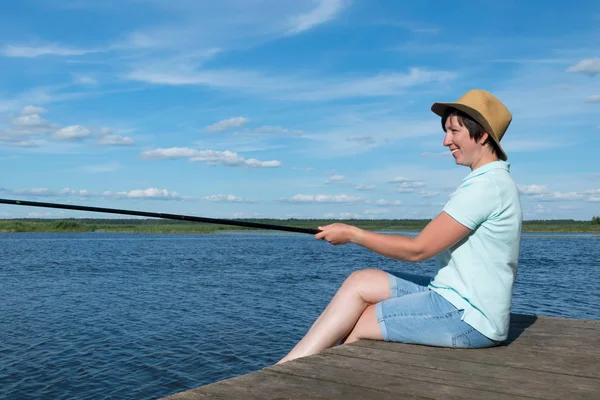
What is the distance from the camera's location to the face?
3426 millimetres

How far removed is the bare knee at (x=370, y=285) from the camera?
3.57m

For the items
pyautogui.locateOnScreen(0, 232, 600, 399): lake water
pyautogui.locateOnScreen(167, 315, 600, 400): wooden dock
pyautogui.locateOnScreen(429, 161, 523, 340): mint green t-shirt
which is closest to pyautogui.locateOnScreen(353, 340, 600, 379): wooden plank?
pyautogui.locateOnScreen(167, 315, 600, 400): wooden dock

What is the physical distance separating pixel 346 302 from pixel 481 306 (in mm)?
772

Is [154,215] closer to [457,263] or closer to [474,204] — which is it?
[457,263]

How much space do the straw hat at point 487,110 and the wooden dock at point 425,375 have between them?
3.97ft

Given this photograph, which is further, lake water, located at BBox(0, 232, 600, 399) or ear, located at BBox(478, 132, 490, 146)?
lake water, located at BBox(0, 232, 600, 399)

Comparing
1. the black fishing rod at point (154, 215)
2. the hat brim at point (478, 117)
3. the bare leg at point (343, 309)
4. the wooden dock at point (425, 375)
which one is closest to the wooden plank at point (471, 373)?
the wooden dock at point (425, 375)

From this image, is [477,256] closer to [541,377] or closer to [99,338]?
[541,377]

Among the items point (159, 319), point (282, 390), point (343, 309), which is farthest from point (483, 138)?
point (159, 319)

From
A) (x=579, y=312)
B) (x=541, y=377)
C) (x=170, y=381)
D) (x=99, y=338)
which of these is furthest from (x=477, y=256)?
(x=579, y=312)

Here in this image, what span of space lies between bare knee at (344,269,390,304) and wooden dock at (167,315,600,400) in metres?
0.30

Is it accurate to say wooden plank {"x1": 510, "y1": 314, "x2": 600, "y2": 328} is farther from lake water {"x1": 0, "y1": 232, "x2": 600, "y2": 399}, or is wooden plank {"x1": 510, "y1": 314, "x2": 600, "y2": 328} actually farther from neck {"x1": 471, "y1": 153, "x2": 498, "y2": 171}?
lake water {"x1": 0, "y1": 232, "x2": 600, "y2": 399}

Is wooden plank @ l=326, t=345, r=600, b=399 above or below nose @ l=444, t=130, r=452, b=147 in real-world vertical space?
below

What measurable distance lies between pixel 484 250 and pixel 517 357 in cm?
73
